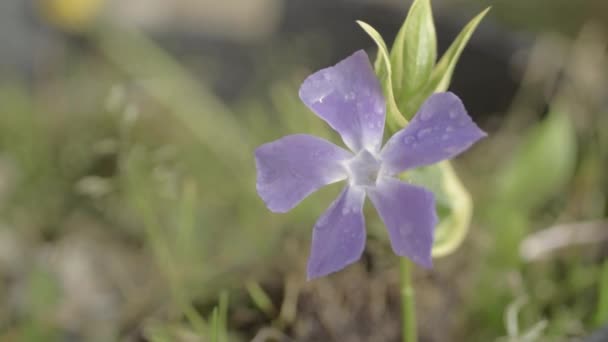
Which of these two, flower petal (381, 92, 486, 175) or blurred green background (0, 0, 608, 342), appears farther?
blurred green background (0, 0, 608, 342)

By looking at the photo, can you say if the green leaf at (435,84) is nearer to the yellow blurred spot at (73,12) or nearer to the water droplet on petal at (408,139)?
the water droplet on petal at (408,139)

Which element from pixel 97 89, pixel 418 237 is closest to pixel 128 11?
pixel 97 89

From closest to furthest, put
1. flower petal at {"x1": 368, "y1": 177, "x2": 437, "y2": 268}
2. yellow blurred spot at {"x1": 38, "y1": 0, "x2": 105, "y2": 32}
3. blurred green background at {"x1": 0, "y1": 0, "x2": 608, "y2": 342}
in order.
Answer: flower petal at {"x1": 368, "y1": 177, "x2": 437, "y2": 268} → blurred green background at {"x1": 0, "y1": 0, "x2": 608, "y2": 342} → yellow blurred spot at {"x1": 38, "y1": 0, "x2": 105, "y2": 32}

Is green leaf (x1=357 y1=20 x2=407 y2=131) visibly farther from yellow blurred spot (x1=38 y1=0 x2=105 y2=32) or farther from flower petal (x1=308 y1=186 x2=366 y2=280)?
yellow blurred spot (x1=38 y1=0 x2=105 y2=32)

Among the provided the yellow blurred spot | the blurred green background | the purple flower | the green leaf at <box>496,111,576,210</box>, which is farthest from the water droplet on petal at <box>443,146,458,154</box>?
the yellow blurred spot

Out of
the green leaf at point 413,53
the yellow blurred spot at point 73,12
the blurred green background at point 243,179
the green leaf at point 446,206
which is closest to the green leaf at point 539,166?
the blurred green background at point 243,179

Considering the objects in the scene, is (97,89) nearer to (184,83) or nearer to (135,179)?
(184,83)

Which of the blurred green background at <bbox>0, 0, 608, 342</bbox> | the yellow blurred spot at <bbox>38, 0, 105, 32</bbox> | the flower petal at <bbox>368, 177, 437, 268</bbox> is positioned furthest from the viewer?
the yellow blurred spot at <bbox>38, 0, 105, 32</bbox>

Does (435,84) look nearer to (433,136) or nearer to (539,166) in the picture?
(433,136)
